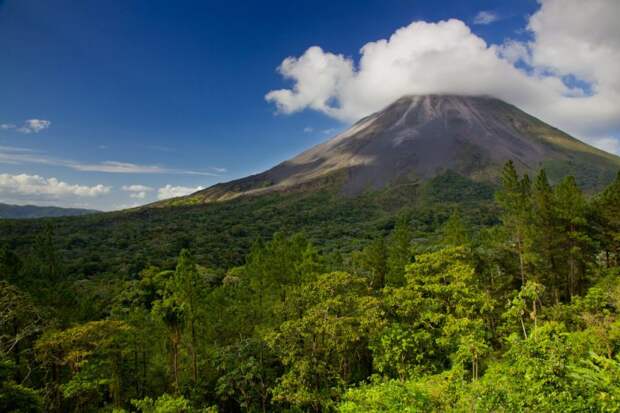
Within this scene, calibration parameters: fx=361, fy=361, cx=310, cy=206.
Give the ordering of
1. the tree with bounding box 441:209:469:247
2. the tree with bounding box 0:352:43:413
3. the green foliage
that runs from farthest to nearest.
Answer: the tree with bounding box 441:209:469:247 < the tree with bounding box 0:352:43:413 < the green foliage

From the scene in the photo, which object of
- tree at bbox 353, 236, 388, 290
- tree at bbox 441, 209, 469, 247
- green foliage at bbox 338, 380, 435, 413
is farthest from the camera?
tree at bbox 353, 236, 388, 290

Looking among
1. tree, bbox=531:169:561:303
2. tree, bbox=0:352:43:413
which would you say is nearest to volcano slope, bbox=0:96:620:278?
tree, bbox=531:169:561:303

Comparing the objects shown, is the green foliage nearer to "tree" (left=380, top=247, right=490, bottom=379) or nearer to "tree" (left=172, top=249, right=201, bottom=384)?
"tree" (left=380, top=247, right=490, bottom=379)

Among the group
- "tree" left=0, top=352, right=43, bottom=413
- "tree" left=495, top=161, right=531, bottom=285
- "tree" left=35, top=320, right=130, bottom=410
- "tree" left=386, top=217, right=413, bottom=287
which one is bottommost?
"tree" left=35, top=320, right=130, bottom=410

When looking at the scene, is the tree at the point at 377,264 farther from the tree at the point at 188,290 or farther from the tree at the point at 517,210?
the tree at the point at 188,290

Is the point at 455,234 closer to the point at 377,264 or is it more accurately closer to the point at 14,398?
the point at 377,264

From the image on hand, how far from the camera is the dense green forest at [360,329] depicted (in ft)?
35.8

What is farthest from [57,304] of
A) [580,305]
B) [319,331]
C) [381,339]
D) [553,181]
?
[553,181]

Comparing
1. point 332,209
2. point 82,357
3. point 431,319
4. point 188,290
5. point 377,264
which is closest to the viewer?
point 431,319

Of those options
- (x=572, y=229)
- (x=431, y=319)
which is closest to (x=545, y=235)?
(x=572, y=229)

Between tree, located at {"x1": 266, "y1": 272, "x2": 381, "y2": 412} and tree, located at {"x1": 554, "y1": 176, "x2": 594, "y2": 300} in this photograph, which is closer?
tree, located at {"x1": 266, "y1": 272, "x2": 381, "y2": 412}

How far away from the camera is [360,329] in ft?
59.0

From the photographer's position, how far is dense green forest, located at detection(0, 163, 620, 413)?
10906 millimetres

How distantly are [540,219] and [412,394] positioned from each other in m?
23.0
